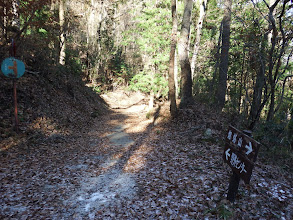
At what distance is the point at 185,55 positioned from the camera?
11.4 metres

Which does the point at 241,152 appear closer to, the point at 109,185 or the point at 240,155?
the point at 240,155

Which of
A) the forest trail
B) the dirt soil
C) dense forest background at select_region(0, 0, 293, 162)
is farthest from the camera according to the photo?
dense forest background at select_region(0, 0, 293, 162)

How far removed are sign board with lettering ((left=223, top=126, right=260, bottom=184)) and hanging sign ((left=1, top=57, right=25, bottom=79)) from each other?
25.5 ft

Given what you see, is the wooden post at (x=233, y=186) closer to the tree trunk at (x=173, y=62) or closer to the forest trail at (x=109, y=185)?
the forest trail at (x=109, y=185)

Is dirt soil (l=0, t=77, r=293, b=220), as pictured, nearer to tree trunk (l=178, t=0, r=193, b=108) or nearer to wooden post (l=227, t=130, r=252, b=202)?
wooden post (l=227, t=130, r=252, b=202)

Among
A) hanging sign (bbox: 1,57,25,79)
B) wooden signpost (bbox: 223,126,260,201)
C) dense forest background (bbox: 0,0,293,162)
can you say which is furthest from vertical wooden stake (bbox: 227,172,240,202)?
hanging sign (bbox: 1,57,25,79)

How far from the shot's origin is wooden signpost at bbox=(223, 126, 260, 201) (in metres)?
3.05

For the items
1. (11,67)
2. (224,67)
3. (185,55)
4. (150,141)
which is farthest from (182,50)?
(11,67)

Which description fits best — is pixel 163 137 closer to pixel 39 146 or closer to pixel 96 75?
pixel 39 146

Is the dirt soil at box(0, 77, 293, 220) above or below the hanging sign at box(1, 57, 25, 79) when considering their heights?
below

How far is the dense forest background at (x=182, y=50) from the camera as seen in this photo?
A: 7.26 meters

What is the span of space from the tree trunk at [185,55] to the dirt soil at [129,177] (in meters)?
1.98

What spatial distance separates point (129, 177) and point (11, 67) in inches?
236

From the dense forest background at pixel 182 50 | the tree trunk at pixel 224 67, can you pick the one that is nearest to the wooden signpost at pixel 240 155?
the dense forest background at pixel 182 50
